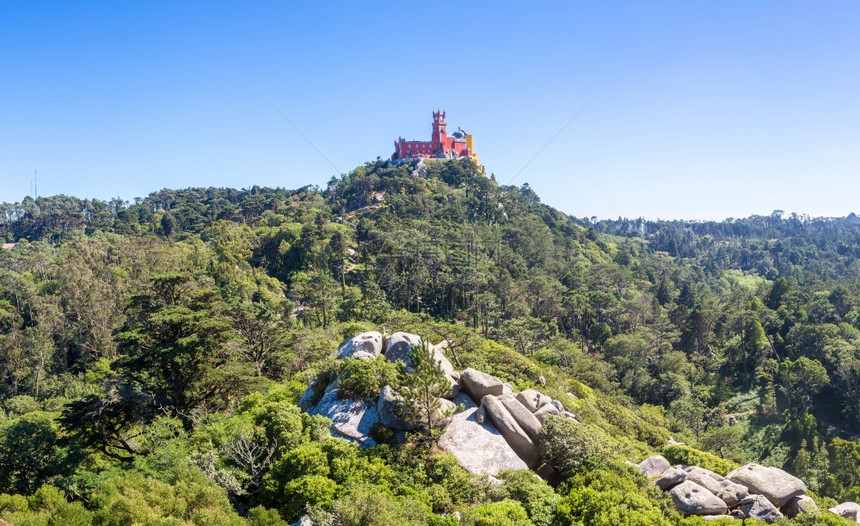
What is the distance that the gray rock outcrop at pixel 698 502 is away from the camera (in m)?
20.9

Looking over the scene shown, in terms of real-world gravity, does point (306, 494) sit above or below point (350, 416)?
below

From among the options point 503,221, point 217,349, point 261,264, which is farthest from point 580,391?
point 503,221

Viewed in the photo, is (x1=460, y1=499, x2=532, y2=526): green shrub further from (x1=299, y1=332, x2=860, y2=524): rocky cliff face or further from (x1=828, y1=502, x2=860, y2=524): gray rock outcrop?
(x1=828, y1=502, x2=860, y2=524): gray rock outcrop

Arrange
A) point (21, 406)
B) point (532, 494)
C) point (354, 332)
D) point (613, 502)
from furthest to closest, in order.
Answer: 1. point (21, 406)
2. point (354, 332)
3. point (532, 494)
4. point (613, 502)

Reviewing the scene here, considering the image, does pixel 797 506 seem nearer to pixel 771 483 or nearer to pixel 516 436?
pixel 771 483

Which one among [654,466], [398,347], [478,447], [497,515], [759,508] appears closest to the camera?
[497,515]

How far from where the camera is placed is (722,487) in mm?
22219

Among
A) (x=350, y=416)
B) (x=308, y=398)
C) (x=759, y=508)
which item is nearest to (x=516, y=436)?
(x=350, y=416)

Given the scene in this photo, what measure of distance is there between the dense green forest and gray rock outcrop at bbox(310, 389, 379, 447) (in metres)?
1.50

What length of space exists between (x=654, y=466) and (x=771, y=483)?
17.3 feet

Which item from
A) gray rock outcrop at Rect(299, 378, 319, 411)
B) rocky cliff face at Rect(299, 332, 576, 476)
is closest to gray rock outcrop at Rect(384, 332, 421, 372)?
rocky cliff face at Rect(299, 332, 576, 476)

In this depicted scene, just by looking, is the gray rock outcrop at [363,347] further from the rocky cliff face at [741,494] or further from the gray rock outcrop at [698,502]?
the gray rock outcrop at [698,502]

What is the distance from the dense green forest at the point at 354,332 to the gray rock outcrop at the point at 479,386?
4194 mm

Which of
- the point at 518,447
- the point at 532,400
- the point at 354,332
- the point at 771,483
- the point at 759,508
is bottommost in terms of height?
the point at 759,508
